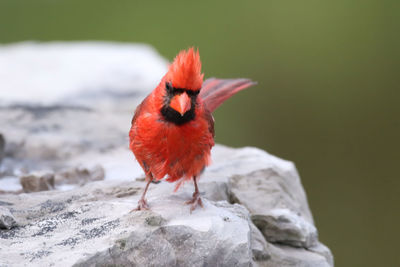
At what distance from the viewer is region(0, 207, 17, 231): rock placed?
88.4 inches

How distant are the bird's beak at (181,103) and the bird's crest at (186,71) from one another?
4cm

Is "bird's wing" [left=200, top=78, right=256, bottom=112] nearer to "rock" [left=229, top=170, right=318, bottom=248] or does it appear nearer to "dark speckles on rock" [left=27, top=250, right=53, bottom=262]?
"rock" [left=229, top=170, right=318, bottom=248]

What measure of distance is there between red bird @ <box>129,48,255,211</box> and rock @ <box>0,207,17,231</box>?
42 centimetres

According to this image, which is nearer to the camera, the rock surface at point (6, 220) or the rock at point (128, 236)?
the rock at point (128, 236)

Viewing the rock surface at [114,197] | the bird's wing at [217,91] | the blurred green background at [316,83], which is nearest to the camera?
the rock surface at [114,197]

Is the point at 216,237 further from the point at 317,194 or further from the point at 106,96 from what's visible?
the point at 317,194

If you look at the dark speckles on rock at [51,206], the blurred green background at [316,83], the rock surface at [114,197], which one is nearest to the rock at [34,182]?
the rock surface at [114,197]

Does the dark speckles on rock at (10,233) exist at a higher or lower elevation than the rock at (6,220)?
lower

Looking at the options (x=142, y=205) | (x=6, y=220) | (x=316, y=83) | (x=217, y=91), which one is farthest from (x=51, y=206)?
(x=316, y=83)

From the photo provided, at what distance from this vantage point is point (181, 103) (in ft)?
7.22

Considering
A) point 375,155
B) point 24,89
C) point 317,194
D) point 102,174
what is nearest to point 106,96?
point 24,89

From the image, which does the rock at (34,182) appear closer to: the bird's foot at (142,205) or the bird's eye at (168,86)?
the bird's foot at (142,205)

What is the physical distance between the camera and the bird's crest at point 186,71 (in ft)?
7.16

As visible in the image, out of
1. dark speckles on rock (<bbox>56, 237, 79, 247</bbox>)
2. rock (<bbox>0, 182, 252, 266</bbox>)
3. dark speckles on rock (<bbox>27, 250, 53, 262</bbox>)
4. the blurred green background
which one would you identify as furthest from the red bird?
the blurred green background
